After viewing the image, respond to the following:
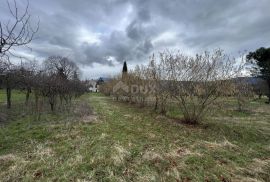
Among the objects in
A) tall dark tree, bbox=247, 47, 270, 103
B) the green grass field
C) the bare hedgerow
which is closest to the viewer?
the green grass field

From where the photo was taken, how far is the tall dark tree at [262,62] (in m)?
27.2

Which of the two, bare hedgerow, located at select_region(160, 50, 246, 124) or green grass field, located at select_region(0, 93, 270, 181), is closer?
green grass field, located at select_region(0, 93, 270, 181)

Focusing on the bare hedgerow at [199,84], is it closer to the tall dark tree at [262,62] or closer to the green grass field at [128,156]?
the green grass field at [128,156]

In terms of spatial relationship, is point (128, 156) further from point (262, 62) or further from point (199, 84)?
point (262, 62)

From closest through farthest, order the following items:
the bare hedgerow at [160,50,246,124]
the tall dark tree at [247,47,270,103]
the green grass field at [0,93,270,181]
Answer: the green grass field at [0,93,270,181] → the bare hedgerow at [160,50,246,124] → the tall dark tree at [247,47,270,103]

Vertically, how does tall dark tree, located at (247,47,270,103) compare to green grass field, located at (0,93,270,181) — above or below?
above

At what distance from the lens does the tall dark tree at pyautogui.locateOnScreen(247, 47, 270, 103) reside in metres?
27.2

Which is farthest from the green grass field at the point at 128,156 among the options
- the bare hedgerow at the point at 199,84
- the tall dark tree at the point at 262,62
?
the tall dark tree at the point at 262,62

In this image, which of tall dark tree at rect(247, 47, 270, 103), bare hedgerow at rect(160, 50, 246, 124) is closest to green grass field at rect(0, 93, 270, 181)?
bare hedgerow at rect(160, 50, 246, 124)

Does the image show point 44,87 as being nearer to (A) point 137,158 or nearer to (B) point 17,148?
(B) point 17,148

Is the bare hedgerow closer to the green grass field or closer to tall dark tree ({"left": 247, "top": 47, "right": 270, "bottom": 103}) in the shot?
the green grass field

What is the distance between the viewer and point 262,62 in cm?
2820

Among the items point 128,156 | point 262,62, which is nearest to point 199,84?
point 128,156

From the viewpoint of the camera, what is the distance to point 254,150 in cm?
571
